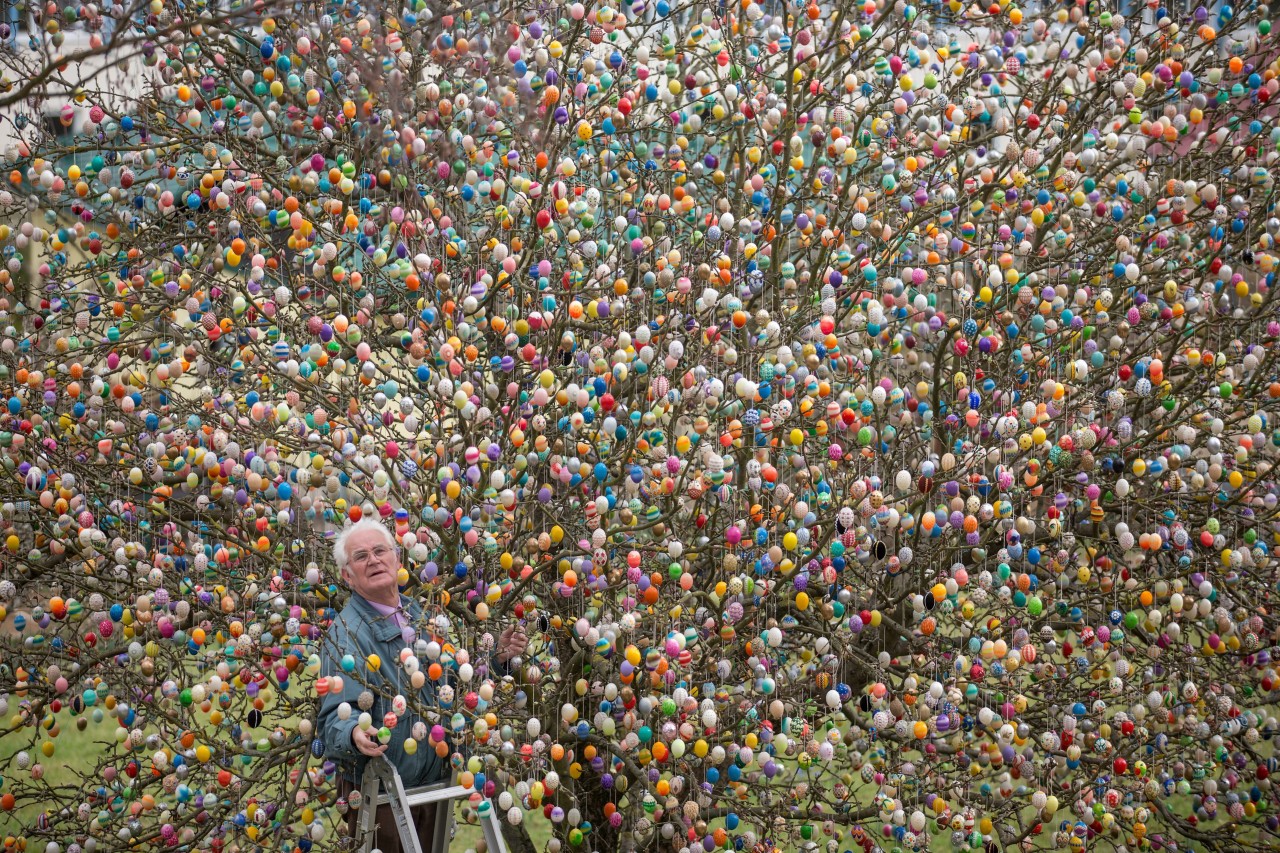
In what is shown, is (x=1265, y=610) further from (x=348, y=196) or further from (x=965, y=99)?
(x=348, y=196)

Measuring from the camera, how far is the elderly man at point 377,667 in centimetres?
371

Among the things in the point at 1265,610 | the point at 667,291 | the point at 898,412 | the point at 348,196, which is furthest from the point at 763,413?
the point at 1265,610

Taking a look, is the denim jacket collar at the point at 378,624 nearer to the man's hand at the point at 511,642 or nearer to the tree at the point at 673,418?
the tree at the point at 673,418

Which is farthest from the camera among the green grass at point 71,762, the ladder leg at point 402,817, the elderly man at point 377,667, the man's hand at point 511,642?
the green grass at point 71,762

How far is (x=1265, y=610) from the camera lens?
459 centimetres

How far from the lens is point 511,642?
4074mm

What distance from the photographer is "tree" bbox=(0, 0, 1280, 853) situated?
4.13 metres

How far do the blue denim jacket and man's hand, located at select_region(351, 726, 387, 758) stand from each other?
90mm

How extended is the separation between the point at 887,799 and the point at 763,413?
1288 mm

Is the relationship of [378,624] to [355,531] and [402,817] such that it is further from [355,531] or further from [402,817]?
[402,817]

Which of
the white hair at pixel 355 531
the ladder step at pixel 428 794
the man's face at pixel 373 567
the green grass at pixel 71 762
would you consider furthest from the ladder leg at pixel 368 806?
the green grass at pixel 71 762

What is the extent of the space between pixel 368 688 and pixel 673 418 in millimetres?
1259

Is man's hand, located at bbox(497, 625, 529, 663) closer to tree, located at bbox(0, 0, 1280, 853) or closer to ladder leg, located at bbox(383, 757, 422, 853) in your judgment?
tree, located at bbox(0, 0, 1280, 853)

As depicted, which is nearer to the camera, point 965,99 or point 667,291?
point 667,291
